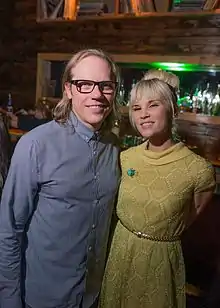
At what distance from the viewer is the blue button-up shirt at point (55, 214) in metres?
1.29

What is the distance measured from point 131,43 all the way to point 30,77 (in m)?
1.23

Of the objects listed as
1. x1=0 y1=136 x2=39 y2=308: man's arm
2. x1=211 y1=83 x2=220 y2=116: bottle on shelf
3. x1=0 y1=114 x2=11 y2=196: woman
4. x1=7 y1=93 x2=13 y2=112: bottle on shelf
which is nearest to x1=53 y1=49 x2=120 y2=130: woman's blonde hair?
x1=0 y1=136 x2=39 y2=308: man's arm

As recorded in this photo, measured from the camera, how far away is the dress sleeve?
5.21ft

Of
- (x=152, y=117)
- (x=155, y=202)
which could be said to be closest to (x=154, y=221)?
(x=155, y=202)

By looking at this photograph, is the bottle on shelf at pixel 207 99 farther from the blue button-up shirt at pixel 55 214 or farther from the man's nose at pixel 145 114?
the blue button-up shirt at pixel 55 214

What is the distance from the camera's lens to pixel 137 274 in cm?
165

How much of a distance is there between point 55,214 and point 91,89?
0.42 meters

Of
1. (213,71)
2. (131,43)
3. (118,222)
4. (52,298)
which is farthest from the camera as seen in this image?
(131,43)

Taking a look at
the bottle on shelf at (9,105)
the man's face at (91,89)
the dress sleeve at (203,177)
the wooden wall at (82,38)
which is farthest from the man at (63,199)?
the bottle on shelf at (9,105)

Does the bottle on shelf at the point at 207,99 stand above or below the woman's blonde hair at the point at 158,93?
below

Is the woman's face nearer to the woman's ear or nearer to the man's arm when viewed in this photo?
the woman's ear

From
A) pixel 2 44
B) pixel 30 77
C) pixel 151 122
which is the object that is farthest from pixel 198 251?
pixel 2 44

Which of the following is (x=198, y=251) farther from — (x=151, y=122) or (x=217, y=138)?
(x=151, y=122)

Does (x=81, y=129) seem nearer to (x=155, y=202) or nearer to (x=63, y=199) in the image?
(x=63, y=199)
